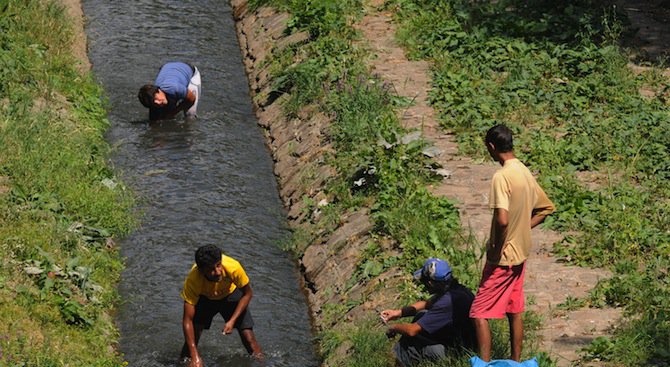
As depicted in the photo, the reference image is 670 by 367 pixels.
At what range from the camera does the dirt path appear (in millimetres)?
11164

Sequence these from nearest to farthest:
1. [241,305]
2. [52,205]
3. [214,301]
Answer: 1. [241,305]
2. [214,301]
3. [52,205]

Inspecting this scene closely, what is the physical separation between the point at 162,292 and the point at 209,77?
7.75 m

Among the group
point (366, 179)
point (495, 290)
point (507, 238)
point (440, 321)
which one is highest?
point (507, 238)

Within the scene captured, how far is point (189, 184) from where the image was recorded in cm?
1662

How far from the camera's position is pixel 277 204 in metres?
16.3

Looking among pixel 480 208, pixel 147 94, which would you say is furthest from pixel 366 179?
pixel 147 94

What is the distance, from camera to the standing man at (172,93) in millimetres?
18312

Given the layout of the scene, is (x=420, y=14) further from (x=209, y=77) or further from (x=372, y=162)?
(x=372, y=162)

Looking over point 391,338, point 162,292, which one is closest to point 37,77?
point 162,292

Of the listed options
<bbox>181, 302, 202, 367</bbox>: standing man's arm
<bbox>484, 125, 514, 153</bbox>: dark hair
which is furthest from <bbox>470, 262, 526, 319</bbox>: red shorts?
<bbox>181, 302, 202, 367</bbox>: standing man's arm

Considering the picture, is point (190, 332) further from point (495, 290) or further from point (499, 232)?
point (499, 232)

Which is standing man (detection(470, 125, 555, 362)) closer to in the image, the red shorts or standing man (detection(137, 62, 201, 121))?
the red shorts

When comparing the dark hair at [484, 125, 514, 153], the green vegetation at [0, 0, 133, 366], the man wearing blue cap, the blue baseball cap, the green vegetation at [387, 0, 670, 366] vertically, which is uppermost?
the dark hair at [484, 125, 514, 153]

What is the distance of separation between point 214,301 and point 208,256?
929 millimetres
